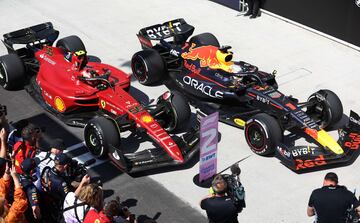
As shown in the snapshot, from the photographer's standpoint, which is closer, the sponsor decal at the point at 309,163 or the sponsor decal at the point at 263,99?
the sponsor decal at the point at 309,163

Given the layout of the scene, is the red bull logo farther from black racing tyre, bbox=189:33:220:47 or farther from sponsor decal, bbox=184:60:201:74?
black racing tyre, bbox=189:33:220:47

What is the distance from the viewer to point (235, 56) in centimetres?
1591

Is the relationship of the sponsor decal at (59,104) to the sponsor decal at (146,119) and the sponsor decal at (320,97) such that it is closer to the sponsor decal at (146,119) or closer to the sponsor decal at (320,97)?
the sponsor decal at (146,119)

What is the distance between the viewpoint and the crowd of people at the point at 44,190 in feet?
26.8

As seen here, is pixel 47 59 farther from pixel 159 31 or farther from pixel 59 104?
pixel 159 31

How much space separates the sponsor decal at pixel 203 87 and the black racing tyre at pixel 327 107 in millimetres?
1821

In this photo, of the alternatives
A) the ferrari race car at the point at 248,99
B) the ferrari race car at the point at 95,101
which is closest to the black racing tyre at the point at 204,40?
the ferrari race car at the point at 248,99

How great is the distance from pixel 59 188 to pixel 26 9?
34.8ft

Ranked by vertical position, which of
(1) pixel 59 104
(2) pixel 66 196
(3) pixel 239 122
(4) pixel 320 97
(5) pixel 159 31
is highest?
(2) pixel 66 196

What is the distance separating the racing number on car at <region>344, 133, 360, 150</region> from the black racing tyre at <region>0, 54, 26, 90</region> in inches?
273

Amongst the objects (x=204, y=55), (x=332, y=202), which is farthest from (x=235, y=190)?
(x=204, y=55)

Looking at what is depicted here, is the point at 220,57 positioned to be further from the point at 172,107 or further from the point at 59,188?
the point at 59,188

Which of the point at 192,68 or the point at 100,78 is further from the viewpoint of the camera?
the point at 192,68

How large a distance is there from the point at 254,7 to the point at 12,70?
23.3 ft
